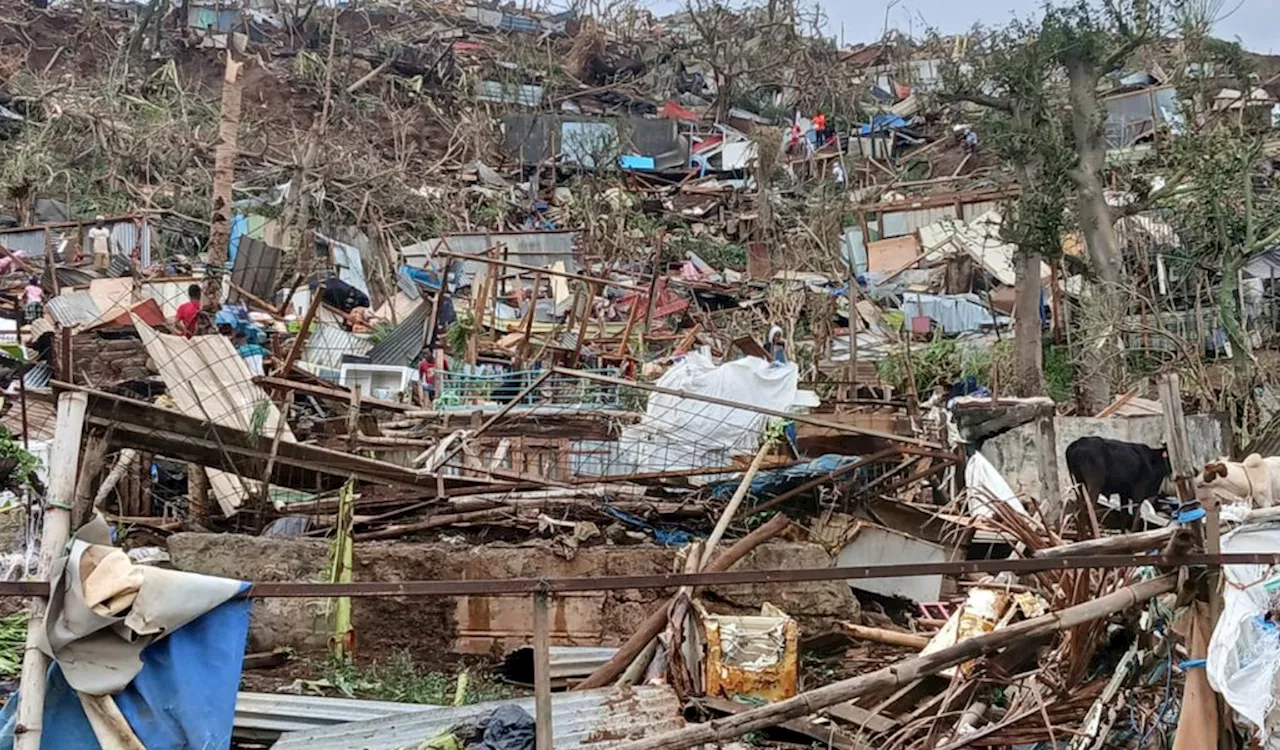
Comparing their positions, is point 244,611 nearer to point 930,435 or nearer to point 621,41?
point 930,435

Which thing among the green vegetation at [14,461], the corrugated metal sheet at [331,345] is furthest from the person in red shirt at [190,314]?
the green vegetation at [14,461]

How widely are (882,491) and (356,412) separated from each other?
405 cm

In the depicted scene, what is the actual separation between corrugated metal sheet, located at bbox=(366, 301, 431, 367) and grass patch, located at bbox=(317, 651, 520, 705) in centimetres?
652

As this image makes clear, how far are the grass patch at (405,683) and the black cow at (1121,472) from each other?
17.7ft

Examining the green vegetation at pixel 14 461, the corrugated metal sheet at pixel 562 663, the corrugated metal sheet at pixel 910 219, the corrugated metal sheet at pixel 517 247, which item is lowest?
the corrugated metal sheet at pixel 562 663

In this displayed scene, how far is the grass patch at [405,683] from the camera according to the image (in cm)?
643

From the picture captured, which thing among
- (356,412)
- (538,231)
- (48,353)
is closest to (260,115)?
(538,231)

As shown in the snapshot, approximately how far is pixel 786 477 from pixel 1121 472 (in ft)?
11.0

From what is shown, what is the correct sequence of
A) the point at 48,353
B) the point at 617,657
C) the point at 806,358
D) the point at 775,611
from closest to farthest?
the point at 617,657 → the point at 775,611 → the point at 48,353 → the point at 806,358

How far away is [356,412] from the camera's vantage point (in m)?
8.23

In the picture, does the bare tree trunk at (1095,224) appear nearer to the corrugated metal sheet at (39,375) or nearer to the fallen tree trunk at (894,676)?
the fallen tree trunk at (894,676)

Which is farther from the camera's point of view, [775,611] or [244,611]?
[775,611]

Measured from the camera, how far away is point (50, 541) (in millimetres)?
3441

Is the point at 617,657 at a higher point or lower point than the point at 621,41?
lower
